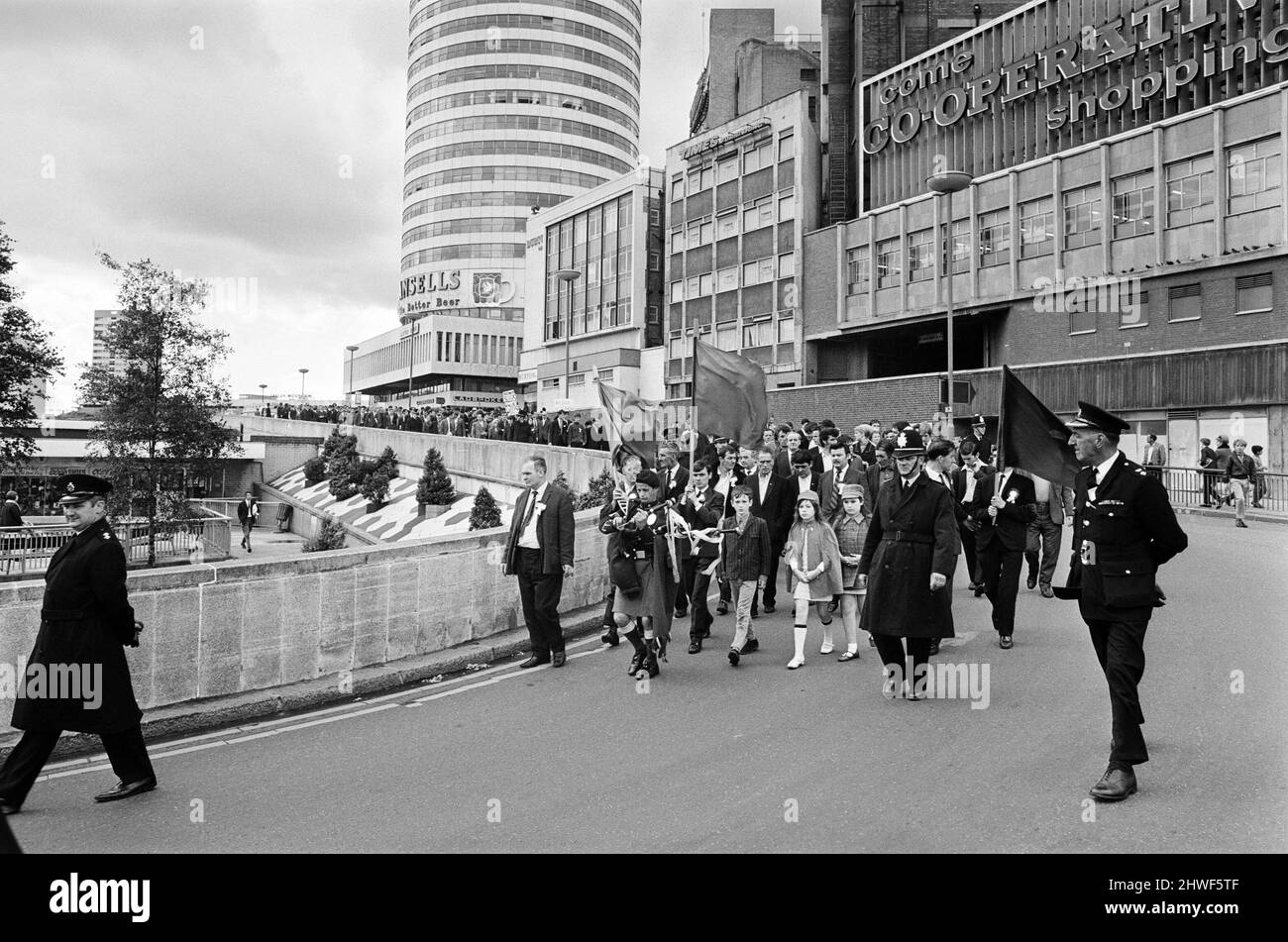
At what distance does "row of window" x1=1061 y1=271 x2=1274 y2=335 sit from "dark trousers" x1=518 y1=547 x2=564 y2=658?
3040cm

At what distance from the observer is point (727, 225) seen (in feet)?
179

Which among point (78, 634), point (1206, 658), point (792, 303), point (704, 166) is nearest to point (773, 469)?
point (1206, 658)

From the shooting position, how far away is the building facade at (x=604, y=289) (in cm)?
6228

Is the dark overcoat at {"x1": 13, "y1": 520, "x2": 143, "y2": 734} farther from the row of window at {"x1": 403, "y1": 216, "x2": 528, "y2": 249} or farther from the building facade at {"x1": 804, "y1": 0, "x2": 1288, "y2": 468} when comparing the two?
the row of window at {"x1": 403, "y1": 216, "x2": 528, "y2": 249}

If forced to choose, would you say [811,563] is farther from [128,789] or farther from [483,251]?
[483,251]

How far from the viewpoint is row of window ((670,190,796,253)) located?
50.6 meters

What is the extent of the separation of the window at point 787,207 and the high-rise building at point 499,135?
5540 cm

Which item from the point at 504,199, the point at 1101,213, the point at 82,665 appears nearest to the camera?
the point at 82,665

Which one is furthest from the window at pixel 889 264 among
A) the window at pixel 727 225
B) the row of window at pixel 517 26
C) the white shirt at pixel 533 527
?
the row of window at pixel 517 26

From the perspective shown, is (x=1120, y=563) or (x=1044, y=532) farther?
(x=1044, y=532)

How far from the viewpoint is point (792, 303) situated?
162 ft

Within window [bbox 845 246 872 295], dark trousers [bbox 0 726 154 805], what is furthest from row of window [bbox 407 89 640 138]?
dark trousers [bbox 0 726 154 805]

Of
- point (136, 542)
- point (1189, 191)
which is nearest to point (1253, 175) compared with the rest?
point (1189, 191)

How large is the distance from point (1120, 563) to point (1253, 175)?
106ft
